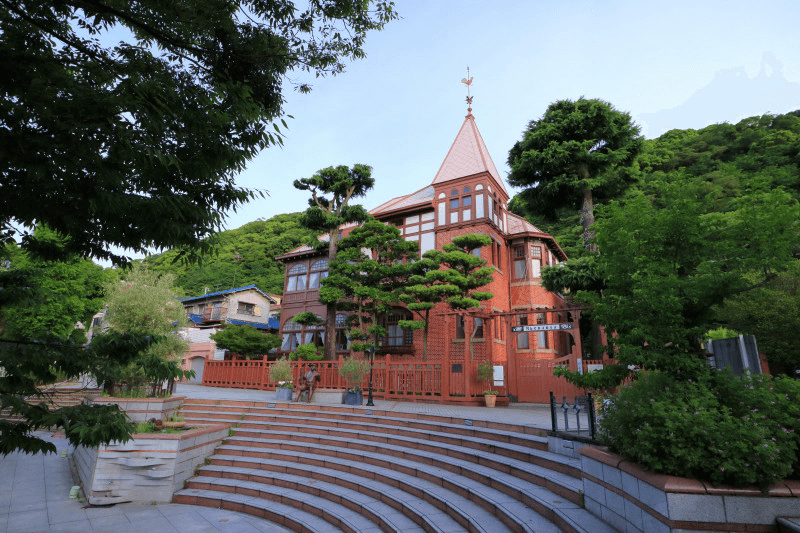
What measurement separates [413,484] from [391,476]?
0.64 m

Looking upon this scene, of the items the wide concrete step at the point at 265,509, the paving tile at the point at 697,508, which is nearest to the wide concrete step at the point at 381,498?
the wide concrete step at the point at 265,509

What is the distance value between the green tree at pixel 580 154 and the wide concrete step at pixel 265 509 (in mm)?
15820

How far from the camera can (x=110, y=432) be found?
338 cm

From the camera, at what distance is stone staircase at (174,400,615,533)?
534cm

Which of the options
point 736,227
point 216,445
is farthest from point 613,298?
point 216,445

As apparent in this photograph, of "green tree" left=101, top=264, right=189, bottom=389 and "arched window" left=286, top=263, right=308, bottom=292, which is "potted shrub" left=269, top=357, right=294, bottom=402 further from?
"arched window" left=286, top=263, right=308, bottom=292

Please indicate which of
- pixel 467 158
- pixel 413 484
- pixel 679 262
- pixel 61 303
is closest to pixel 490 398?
pixel 413 484

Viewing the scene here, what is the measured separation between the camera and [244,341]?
26.6 m

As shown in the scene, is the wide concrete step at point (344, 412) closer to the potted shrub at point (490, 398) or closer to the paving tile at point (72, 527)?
the potted shrub at point (490, 398)

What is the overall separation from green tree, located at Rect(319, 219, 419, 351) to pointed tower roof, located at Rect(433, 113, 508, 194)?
17.8 ft

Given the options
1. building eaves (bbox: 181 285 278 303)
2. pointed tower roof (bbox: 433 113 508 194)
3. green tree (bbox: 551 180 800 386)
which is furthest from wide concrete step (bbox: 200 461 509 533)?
building eaves (bbox: 181 285 278 303)

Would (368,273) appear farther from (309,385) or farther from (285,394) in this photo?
(285,394)

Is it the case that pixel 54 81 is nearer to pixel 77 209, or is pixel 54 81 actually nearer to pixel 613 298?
pixel 77 209

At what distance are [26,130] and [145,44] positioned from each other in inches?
83.6
